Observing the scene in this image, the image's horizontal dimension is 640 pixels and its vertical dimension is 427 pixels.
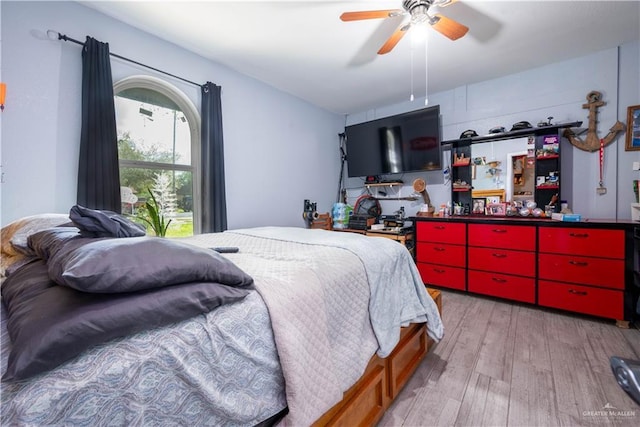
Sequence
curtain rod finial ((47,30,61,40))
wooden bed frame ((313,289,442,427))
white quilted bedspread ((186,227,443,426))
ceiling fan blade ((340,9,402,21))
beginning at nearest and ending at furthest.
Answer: white quilted bedspread ((186,227,443,426))
wooden bed frame ((313,289,442,427))
ceiling fan blade ((340,9,402,21))
curtain rod finial ((47,30,61,40))

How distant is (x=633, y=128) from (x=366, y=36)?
2727 mm

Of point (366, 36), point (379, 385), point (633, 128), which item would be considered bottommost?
point (379, 385)

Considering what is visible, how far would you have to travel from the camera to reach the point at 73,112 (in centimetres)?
200

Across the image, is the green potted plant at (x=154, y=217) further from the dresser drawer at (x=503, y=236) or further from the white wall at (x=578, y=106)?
the white wall at (x=578, y=106)

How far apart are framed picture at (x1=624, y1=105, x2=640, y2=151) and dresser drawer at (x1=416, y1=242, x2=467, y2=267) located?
70.5 inches

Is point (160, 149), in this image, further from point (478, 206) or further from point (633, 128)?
point (633, 128)

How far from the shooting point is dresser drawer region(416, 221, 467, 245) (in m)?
3.03

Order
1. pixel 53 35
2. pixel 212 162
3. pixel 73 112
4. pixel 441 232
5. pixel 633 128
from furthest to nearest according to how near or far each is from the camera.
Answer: pixel 441 232 → pixel 212 162 → pixel 633 128 → pixel 73 112 → pixel 53 35

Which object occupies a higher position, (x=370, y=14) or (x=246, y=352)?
(x=370, y=14)

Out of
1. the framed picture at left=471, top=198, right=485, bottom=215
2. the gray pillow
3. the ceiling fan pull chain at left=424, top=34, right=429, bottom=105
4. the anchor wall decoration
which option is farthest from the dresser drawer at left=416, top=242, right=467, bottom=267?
the gray pillow

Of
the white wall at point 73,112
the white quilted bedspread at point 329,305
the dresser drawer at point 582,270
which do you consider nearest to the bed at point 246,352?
the white quilted bedspread at point 329,305

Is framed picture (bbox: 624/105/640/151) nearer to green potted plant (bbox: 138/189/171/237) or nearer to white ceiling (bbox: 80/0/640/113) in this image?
white ceiling (bbox: 80/0/640/113)

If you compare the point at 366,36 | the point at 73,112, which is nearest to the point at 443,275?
the point at 366,36

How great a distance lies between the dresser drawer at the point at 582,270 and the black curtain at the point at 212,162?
324cm
